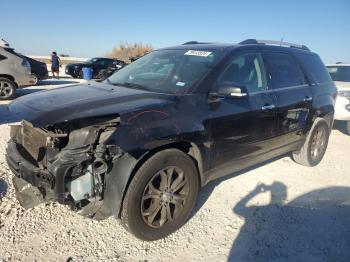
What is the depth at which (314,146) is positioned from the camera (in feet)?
18.7

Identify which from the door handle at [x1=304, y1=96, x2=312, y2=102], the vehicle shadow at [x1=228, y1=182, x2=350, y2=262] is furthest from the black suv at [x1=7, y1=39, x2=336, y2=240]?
the vehicle shadow at [x1=228, y1=182, x2=350, y2=262]

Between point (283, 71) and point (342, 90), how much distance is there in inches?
172

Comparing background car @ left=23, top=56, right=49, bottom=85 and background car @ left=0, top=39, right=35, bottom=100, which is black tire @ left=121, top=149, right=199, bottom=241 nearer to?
background car @ left=0, top=39, right=35, bottom=100

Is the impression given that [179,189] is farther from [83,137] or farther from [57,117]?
[57,117]

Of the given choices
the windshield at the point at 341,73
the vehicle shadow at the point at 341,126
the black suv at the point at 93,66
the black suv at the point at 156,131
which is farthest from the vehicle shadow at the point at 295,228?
the black suv at the point at 93,66

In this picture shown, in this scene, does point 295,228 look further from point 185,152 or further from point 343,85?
point 343,85

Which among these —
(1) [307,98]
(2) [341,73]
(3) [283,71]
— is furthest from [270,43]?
(2) [341,73]

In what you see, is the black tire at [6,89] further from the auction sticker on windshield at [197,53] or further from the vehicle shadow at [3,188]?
the auction sticker on windshield at [197,53]

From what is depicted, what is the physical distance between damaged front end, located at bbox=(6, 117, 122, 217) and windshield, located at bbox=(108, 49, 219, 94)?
1.02 metres

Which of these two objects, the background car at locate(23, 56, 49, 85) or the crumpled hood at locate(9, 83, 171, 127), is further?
the background car at locate(23, 56, 49, 85)

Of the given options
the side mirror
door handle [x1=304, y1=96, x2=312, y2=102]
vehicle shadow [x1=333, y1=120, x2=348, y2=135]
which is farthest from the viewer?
vehicle shadow [x1=333, y1=120, x2=348, y2=135]

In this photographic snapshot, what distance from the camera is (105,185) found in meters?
2.96

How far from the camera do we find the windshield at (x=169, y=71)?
3.66 m

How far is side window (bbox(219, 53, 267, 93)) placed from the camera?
12.7ft
